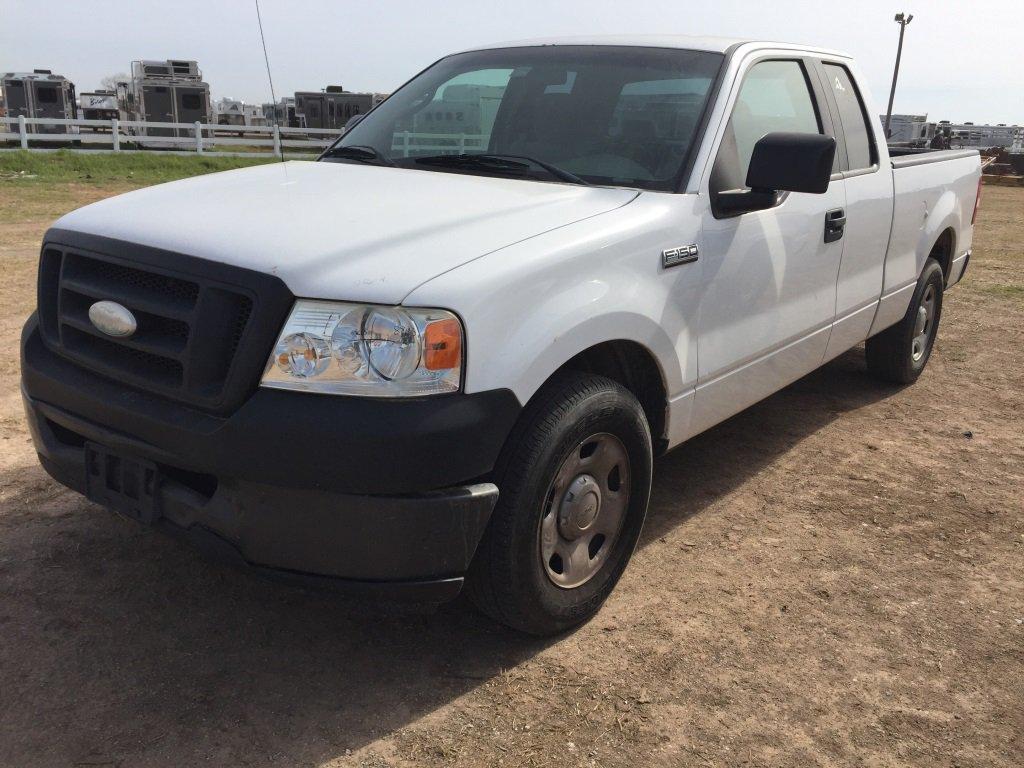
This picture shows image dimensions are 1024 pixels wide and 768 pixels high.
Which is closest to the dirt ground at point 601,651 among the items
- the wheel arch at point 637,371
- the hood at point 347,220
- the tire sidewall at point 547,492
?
the tire sidewall at point 547,492

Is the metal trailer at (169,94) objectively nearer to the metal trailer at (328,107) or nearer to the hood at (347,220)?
the metal trailer at (328,107)

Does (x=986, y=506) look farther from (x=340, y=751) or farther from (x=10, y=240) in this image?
(x=10, y=240)

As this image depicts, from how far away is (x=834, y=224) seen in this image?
13.2 ft

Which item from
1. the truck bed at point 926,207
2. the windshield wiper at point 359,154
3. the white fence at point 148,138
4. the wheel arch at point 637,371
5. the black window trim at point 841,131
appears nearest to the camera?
the wheel arch at point 637,371

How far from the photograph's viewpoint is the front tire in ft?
8.34

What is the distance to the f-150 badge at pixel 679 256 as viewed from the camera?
3018mm

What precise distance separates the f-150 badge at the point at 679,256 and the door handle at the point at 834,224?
1.11m

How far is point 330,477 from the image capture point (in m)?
2.26

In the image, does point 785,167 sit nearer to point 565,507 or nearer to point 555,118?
point 555,118

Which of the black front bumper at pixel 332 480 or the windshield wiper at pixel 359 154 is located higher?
the windshield wiper at pixel 359 154

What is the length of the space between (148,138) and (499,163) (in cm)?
2344

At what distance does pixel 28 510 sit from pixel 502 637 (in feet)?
6.46

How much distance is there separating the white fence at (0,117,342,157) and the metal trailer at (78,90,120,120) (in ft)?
20.2

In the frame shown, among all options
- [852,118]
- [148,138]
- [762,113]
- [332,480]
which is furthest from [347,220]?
[148,138]
